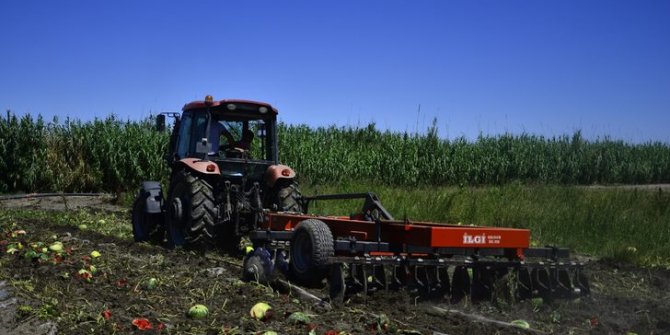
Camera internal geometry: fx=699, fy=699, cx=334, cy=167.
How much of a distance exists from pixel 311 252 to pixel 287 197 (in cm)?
269

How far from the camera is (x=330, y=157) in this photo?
73.4ft

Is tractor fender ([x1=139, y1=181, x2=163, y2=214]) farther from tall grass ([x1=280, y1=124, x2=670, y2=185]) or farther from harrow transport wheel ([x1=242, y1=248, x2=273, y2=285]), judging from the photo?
tall grass ([x1=280, y1=124, x2=670, y2=185])

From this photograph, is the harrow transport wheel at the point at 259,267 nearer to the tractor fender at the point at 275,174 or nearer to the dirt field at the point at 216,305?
the dirt field at the point at 216,305

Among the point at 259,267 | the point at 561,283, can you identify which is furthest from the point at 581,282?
the point at 259,267

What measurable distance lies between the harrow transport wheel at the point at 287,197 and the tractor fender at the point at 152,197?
1987 mm

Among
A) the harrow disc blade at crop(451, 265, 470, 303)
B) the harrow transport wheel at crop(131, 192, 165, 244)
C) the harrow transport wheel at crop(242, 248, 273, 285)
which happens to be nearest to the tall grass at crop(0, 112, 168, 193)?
the harrow transport wheel at crop(131, 192, 165, 244)

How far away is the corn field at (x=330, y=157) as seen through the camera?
20266 millimetres

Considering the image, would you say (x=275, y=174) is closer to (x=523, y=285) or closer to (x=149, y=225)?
(x=149, y=225)

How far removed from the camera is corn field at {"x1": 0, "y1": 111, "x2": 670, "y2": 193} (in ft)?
66.5

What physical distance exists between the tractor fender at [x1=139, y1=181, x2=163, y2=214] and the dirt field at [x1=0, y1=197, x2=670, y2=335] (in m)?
1.46

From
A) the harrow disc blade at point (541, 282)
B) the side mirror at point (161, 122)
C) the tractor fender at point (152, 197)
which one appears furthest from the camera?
the tractor fender at point (152, 197)

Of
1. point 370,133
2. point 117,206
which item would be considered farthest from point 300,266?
point 370,133

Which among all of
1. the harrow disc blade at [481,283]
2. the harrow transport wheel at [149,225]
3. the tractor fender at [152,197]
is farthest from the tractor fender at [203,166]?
the harrow disc blade at [481,283]

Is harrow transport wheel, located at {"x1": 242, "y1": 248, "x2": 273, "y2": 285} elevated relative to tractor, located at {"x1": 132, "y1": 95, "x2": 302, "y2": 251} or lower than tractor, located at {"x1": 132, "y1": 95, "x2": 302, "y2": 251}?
lower
